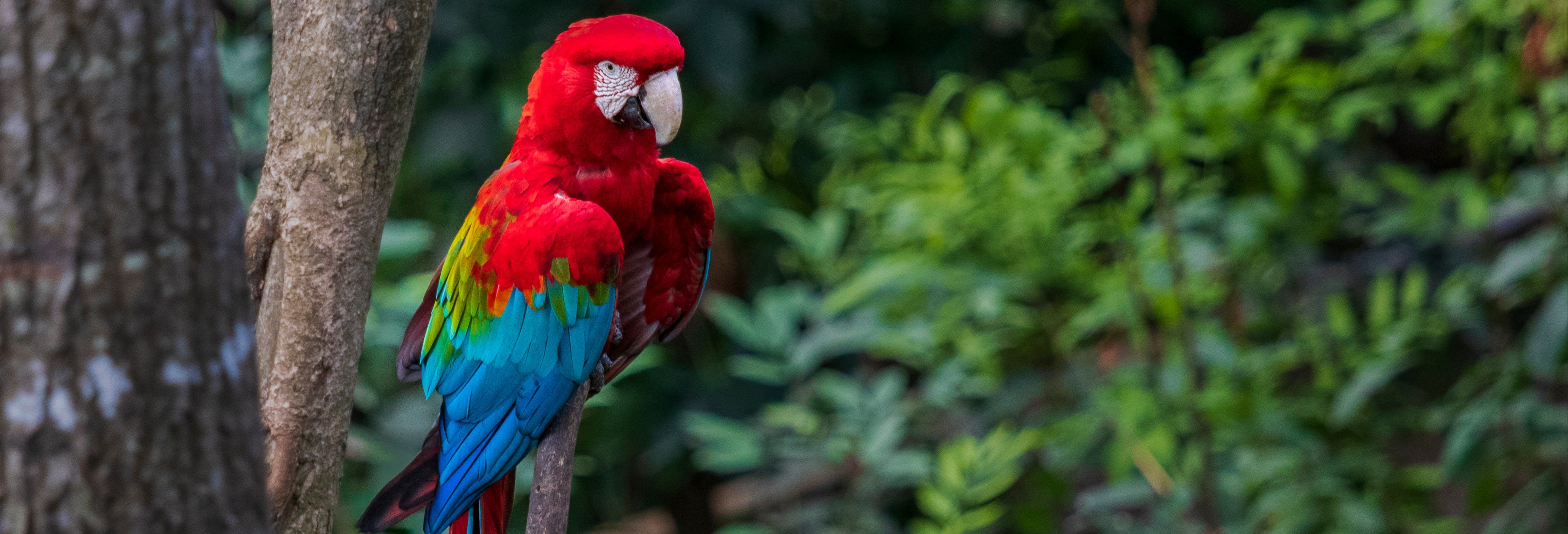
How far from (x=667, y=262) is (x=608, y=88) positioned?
13 cm

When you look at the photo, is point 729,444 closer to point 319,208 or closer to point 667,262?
point 667,262

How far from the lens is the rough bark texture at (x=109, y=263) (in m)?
0.33

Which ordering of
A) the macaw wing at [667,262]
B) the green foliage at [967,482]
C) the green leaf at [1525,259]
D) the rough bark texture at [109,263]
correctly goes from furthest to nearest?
the green leaf at [1525,259] < the green foliage at [967,482] < the macaw wing at [667,262] < the rough bark texture at [109,263]

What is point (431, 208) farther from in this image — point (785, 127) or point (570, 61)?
point (570, 61)

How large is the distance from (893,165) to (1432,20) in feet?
2.66

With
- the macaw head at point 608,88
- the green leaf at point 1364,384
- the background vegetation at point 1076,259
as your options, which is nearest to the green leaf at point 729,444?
the background vegetation at point 1076,259

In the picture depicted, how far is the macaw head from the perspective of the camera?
56 cm

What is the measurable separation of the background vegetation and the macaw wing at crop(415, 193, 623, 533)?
1.88 feet

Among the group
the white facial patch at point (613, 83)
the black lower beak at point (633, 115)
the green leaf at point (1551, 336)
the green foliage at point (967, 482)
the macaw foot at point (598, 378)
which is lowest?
the green foliage at point (967, 482)

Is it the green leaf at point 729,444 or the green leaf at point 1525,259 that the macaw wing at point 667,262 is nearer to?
the green leaf at point 729,444

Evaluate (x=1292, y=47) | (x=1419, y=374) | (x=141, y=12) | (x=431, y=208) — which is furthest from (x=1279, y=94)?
(x=141, y=12)

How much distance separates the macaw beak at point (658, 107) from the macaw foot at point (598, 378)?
145 millimetres

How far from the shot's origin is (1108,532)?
1459mm

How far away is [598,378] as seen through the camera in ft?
2.05
